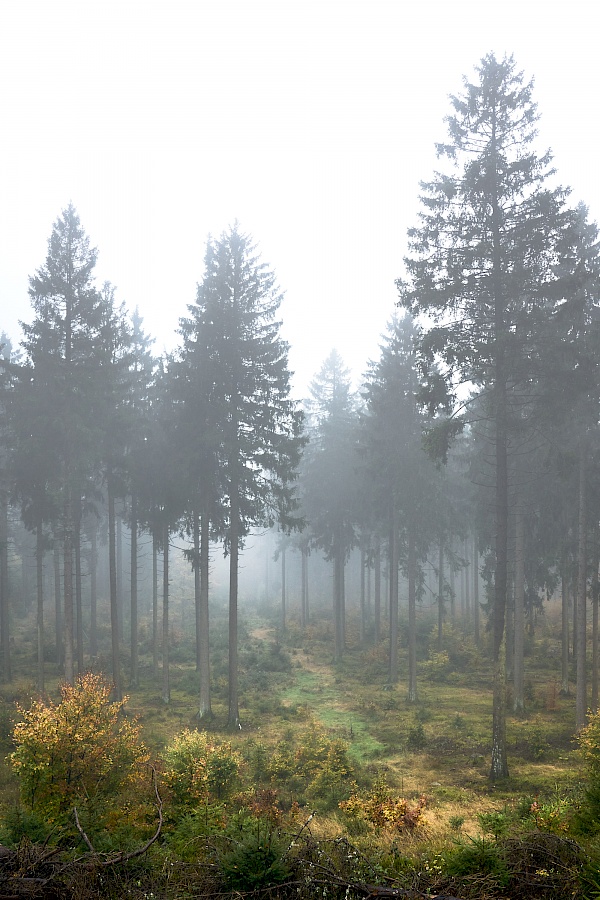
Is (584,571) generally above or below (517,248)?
below

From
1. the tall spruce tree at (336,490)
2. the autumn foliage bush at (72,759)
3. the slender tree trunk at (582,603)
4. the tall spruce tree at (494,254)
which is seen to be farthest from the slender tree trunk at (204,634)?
the slender tree trunk at (582,603)

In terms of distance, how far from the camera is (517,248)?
13781 mm

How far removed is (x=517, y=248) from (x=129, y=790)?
14.9 metres

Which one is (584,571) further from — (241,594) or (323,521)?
(241,594)

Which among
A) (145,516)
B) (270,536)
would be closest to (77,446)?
(145,516)

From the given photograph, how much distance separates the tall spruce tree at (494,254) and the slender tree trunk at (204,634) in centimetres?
1109

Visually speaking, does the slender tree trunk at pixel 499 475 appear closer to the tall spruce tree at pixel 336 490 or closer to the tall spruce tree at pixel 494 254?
the tall spruce tree at pixel 494 254

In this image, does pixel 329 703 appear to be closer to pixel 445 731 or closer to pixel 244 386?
pixel 445 731

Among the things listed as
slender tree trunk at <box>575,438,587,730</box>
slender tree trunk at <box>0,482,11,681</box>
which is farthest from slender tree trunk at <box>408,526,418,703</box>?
slender tree trunk at <box>0,482,11,681</box>

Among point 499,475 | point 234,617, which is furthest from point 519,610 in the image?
point 234,617

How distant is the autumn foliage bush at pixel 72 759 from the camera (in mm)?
8375

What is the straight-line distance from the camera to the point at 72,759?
8875 mm

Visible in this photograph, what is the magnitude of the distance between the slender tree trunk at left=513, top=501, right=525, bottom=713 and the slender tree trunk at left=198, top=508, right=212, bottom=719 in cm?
1178

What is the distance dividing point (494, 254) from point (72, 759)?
14.6 metres
